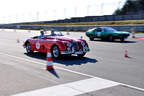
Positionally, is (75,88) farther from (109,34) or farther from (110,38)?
(109,34)

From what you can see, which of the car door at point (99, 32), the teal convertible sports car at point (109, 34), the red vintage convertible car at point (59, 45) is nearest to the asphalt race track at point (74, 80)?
the red vintage convertible car at point (59, 45)

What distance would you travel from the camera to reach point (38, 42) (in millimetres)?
13109

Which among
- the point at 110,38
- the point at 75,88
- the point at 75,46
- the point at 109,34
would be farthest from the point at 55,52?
the point at 109,34

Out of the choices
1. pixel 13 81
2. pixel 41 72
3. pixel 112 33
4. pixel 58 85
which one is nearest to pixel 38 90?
pixel 58 85

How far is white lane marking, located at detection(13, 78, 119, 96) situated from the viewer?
6.07m

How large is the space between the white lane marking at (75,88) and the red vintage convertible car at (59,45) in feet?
14.2

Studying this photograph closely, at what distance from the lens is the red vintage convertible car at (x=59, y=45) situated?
11.5 metres

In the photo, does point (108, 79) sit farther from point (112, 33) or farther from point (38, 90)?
point (112, 33)

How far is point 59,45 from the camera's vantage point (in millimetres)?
11586

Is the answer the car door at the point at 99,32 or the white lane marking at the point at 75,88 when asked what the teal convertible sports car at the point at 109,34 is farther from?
the white lane marking at the point at 75,88


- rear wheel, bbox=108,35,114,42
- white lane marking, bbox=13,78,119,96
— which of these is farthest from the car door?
white lane marking, bbox=13,78,119,96

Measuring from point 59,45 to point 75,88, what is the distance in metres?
5.28

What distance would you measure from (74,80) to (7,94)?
7.23 ft

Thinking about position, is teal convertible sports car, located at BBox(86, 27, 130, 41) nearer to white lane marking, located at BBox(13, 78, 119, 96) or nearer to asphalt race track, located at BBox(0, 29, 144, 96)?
asphalt race track, located at BBox(0, 29, 144, 96)
